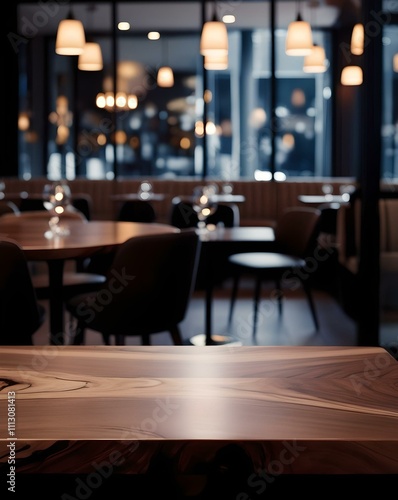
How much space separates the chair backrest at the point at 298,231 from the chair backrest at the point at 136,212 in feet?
5.13

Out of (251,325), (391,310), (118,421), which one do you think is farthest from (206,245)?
(118,421)

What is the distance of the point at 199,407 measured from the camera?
33.6 inches

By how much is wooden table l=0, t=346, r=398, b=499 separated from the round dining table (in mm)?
1854

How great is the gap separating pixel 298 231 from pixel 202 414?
14.5ft

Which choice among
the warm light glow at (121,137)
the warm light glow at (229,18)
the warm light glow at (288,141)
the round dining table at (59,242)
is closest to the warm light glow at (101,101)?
the warm light glow at (121,137)

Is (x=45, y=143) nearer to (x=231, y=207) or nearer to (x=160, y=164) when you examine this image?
(x=160, y=164)

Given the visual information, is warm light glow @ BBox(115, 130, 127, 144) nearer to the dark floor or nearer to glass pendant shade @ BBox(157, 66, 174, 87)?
glass pendant shade @ BBox(157, 66, 174, 87)

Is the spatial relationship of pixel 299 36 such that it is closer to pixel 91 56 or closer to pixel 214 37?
pixel 214 37

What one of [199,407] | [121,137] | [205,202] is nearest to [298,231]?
[205,202]

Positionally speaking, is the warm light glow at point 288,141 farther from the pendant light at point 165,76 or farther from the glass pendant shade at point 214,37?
the glass pendant shade at point 214,37

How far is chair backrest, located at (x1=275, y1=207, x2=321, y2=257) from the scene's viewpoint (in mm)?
5027

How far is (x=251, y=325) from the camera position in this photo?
558 cm

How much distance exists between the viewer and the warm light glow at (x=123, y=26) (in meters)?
10.5

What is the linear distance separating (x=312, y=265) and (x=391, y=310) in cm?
154
